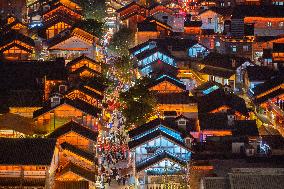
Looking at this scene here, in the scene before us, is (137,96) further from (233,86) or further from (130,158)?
(233,86)

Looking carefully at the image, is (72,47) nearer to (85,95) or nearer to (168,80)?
(168,80)

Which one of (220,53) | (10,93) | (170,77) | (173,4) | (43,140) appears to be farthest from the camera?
(173,4)

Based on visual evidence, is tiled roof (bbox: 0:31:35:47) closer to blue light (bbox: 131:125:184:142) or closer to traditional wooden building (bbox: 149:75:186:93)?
traditional wooden building (bbox: 149:75:186:93)

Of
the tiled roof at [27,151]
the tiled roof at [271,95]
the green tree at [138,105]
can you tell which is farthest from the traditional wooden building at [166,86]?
Answer: the tiled roof at [27,151]

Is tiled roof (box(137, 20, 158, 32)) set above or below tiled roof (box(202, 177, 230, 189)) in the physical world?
above

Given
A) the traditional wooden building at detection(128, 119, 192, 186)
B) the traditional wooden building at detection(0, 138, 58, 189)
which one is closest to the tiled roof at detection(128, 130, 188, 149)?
the traditional wooden building at detection(128, 119, 192, 186)

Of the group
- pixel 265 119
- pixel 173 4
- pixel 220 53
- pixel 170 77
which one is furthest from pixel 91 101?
pixel 173 4
